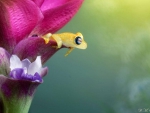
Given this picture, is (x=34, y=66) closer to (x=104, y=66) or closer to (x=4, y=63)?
(x=4, y=63)

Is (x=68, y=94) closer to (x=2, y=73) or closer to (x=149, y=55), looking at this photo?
(x=149, y=55)

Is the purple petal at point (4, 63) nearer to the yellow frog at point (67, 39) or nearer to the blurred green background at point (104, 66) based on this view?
the yellow frog at point (67, 39)

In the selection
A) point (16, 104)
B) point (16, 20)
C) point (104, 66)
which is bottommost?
point (104, 66)

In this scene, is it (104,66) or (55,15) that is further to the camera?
(104,66)

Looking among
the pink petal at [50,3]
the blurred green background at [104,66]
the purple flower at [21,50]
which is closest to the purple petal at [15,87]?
the purple flower at [21,50]

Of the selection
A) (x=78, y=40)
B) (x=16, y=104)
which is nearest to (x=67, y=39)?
(x=78, y=40)

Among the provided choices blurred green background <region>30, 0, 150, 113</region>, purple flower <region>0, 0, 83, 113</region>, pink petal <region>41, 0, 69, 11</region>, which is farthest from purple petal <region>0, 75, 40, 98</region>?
blurred green background <region>30, 0, 150, 113</region>
